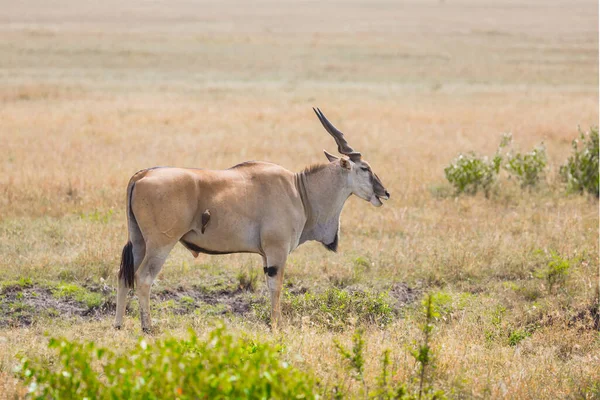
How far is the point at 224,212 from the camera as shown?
27.0 ft

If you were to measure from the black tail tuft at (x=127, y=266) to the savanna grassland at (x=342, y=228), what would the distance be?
497mm

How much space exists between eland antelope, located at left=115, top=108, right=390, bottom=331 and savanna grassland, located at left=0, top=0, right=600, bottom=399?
25.1 inches

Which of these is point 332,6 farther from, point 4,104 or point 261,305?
point 261,305

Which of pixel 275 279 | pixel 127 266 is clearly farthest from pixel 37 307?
pixel 275 279

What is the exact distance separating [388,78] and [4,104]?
20542 millimetres

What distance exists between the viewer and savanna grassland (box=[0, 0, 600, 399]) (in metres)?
7.65

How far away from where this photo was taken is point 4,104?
24750 millimetres

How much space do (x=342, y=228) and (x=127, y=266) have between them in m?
5.12

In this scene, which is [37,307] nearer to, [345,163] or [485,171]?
[345,163]

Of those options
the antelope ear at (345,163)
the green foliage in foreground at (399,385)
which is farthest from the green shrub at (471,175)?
the green foliage in foreground at (399,385)

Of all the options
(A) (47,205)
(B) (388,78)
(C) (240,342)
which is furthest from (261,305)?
(B) (388,78)

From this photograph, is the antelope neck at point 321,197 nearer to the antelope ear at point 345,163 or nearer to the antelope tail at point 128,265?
the antelope ear at point 345,163

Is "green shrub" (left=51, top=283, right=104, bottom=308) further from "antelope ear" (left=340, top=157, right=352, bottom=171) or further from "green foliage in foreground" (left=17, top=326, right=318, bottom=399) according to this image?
"green foliage in foreground" (left=17, top=326, right=318, bottom=399)

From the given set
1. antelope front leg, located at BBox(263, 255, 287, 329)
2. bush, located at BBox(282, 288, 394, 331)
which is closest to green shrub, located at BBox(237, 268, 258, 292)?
bush, located at BBox(282, 288, 394, 331)
